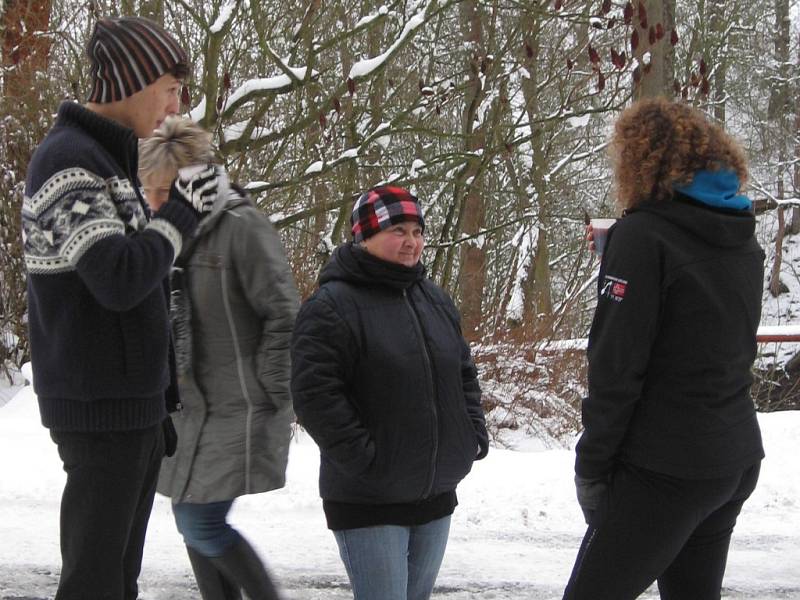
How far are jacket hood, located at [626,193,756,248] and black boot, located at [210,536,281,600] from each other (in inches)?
64.3

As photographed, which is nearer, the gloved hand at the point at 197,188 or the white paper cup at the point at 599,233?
the gloved hand at the point at 197,188

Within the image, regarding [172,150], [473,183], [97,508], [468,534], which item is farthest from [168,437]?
[473,183]

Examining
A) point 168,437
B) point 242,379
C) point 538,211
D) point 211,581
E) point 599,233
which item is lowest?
point 211,581

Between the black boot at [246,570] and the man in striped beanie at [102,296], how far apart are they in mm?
707

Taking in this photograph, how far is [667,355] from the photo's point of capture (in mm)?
2322

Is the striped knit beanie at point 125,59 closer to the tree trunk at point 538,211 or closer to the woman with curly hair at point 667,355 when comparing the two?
the woman with curly hair at point 667,355

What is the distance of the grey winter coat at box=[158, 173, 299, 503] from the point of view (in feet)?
9.39

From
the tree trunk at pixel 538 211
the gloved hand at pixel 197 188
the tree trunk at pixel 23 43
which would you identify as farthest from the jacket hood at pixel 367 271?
the tree trunk at pixel 23 43

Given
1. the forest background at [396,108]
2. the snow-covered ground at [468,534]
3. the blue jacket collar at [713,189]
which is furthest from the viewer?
the forest background at [396,108]

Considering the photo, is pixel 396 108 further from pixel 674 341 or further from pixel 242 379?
pixel 674 341

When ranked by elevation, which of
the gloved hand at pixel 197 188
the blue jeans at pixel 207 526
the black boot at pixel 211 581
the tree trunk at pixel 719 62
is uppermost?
the tree trunk at pixel 719 62

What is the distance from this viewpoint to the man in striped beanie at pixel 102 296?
208cm

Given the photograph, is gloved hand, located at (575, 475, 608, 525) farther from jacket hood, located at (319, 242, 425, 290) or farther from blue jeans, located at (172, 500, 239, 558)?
blue jeans, located at (172, 500, 239, 558)

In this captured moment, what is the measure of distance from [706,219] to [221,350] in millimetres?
1500
